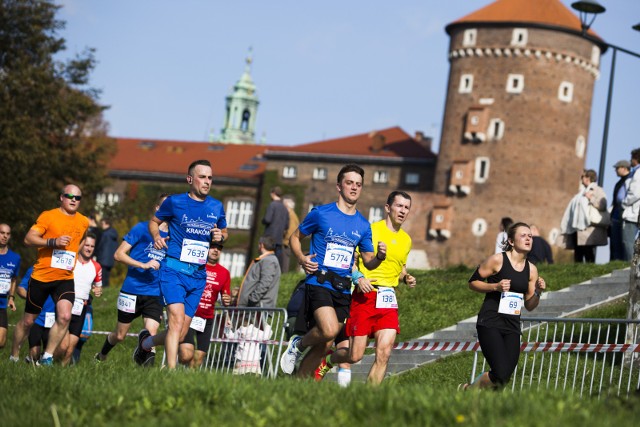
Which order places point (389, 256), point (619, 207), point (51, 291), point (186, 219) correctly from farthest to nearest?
point (619, 207) < point (51, 291) < point (389, 256) < point (186, 219)

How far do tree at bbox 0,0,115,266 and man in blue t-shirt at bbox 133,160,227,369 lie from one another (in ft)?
106

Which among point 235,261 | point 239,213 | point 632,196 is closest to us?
point 632,196

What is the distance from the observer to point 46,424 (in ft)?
27.6

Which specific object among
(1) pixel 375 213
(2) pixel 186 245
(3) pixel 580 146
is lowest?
(2) pixel 186 245

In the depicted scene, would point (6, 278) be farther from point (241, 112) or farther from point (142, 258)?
point (241, 112)

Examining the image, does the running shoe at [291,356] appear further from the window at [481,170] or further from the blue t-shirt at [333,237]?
the window at [481,170]

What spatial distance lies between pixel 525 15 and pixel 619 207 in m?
60.2

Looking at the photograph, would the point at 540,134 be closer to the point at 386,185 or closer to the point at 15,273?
the point at 386,185

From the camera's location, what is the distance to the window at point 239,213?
91750mm


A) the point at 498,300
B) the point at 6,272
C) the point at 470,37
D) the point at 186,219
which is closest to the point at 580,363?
the point at 498,300

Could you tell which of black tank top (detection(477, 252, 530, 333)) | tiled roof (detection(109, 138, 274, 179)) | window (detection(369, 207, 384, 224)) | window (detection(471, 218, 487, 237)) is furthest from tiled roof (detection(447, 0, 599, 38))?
black tank top (detection(477, 252, 530, 333))

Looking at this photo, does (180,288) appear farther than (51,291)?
No

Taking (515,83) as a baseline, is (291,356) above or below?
below

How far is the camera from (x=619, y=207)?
2288 cm
